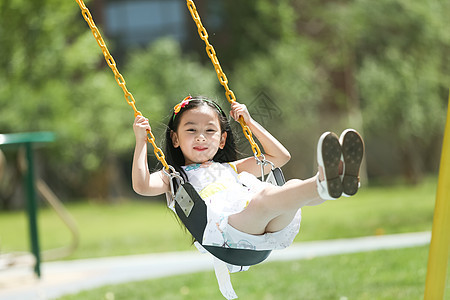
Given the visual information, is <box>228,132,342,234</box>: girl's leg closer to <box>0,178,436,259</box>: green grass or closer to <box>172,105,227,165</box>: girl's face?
<box>172,105,227,165</box>: girl's face

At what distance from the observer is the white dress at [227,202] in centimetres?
267

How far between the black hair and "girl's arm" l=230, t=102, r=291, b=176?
0.26 ft

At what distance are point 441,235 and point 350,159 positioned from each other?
2.25 ft

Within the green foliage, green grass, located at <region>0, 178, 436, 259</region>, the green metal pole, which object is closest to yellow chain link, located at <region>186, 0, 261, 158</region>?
green grass, located at <region>0, 178, 436, 259</region>

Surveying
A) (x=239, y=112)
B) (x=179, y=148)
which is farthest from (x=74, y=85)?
(x=239, y=112)

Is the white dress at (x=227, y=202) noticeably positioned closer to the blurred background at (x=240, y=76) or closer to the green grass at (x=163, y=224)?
the green grass at (x=163, y=224)

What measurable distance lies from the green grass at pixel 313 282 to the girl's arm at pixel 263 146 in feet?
6.19

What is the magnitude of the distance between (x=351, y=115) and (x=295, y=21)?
402 centimetres

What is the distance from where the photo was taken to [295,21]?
20906 mm

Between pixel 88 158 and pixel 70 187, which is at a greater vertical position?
pixel 88 158

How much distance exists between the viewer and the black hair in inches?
119

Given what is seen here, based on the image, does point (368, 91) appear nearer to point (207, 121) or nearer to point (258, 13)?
point (258, 13)

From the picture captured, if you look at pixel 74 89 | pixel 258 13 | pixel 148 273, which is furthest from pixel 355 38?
pixel 148 273

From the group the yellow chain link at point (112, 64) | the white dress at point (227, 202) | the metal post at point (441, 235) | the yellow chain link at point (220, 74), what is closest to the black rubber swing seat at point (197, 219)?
the white dress at point (227, 202)
